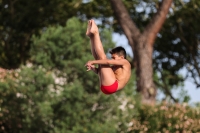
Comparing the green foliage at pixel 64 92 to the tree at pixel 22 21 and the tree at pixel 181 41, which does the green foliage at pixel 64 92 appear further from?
the tree at pixel 181 41

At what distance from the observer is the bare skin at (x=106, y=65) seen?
6.05 meters

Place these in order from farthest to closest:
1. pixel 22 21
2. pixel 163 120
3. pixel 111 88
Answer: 1. pixel 22 21
2. pixel 163 120
3. pixel 111 88

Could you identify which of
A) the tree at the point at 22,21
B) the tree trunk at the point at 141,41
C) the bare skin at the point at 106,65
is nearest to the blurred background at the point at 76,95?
the tree trunk at the point at 141,41

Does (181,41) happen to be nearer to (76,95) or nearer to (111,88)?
(76,95)

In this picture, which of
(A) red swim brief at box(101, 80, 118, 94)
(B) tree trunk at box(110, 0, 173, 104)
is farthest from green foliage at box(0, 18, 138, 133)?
(A) red swim brief at box(101, 80, 118, 94)

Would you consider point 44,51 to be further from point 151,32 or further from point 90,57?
point 151,32

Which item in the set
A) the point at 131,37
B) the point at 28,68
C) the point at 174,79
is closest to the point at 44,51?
the point at 28,68

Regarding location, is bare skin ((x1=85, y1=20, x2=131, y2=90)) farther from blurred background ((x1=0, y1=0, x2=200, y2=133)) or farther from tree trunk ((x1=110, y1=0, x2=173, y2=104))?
tree trunk ((x1=110, y1=0, x2=173, y2=104))

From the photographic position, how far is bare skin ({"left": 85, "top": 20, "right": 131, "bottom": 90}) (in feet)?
19.8

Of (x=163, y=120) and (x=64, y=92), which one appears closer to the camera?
(x=64, y=92)

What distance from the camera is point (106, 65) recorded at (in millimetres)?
6148

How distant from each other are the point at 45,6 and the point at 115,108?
1152 cm

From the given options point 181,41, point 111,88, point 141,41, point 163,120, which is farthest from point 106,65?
point 181,41

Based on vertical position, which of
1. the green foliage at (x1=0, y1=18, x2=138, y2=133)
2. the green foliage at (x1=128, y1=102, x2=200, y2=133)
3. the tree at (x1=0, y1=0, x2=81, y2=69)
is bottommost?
the green foliage at (x1=128, y1=102, x2=200, y2=133)
